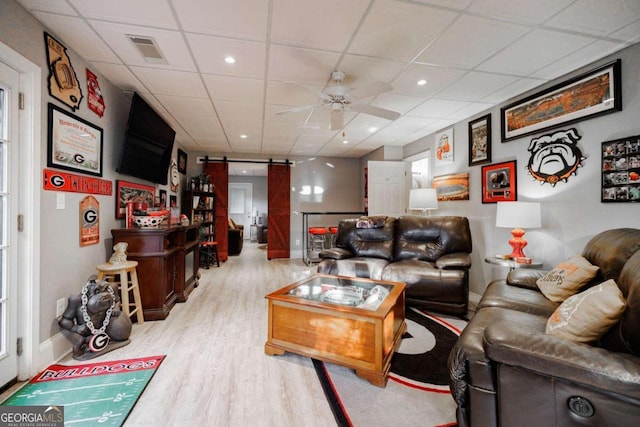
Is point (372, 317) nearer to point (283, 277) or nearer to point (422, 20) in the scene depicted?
point (422, 20)

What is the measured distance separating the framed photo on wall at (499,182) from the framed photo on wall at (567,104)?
338 mm

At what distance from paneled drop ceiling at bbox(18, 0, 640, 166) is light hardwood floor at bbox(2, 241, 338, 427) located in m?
2.28

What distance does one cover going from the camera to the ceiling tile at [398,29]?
173cm

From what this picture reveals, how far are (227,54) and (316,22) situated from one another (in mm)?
841

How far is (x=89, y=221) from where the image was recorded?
7.91 ft

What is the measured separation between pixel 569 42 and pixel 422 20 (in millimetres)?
1237

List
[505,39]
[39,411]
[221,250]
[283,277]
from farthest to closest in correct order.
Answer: [221,250], [283,277], [505,39], [39,411]

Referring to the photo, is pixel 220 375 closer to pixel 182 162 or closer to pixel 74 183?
pixel 74 183

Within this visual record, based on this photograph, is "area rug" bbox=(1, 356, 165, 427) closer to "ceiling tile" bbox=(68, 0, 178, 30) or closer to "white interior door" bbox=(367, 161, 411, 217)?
"ceiling tile" bbox=(68, 0, 178, 30)

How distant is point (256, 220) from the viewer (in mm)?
10180

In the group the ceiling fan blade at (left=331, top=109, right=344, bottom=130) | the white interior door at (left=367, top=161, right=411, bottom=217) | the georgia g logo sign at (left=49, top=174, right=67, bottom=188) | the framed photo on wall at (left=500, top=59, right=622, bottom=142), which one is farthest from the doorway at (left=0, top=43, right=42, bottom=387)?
the white interior door at (left=367, top=161, right=411, bottom=217)

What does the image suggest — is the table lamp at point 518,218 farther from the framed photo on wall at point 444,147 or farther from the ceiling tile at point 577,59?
the framed photo on wall at point 444,147

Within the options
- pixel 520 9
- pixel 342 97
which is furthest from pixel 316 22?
pixel 520 9

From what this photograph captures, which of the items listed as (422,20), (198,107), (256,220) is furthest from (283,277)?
(256,220)
